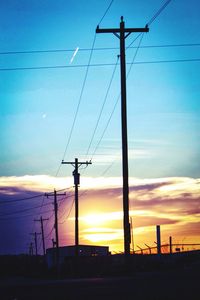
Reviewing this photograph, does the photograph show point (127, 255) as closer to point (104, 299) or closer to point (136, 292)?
point (136, 292)

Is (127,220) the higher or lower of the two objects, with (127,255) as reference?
higher

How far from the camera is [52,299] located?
46.8ft

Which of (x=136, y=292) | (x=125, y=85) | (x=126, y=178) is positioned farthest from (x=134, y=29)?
(x=136, y=292)

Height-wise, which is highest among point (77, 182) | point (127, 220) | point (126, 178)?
point (77, 182)

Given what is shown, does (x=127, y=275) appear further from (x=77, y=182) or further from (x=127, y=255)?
(x=77, y=182)

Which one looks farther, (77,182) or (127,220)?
(77,182)

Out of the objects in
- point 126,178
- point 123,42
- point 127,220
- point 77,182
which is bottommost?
point 127,220

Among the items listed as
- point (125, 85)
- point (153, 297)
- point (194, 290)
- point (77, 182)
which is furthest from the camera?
point (77, 182)

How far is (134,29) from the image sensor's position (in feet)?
81.8

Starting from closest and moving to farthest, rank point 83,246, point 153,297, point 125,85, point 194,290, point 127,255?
1. point 153,297
2. point 194,290
3. point 127,255
4. point 125,85
5. point 83,246

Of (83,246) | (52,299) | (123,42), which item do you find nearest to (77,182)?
(123,42)

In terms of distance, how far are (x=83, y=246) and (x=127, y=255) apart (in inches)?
3092

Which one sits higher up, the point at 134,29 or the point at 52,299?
the point at 134,29

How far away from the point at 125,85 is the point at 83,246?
258ft
